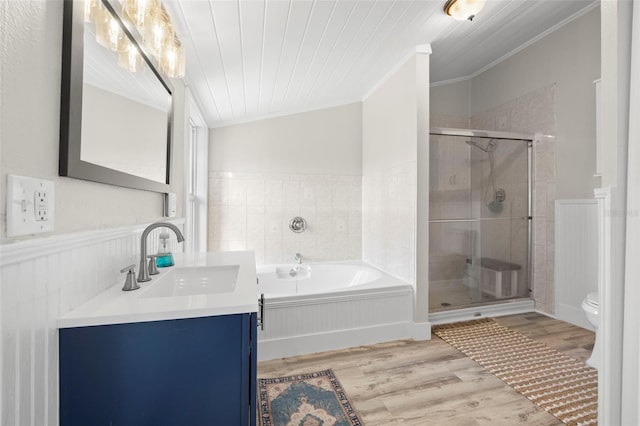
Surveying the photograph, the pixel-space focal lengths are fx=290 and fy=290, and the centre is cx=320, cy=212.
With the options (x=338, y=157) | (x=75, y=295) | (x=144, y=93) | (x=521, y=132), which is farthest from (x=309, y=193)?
(x=75, y=295)

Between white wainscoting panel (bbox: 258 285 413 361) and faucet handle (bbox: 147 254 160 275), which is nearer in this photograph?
faucet handle (bbox: 147 254 160 275)

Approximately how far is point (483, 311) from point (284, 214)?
2225 mm

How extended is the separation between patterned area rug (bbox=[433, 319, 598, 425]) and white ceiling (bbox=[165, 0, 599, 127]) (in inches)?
93.8

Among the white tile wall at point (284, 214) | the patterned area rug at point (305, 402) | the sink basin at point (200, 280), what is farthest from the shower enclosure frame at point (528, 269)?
the sink basin at point (200, 280)

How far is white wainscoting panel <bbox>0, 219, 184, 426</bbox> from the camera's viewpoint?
1.89 feet

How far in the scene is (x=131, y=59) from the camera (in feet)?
3.87

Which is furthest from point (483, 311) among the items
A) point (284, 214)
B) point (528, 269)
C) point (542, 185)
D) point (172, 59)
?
point (172, 59)

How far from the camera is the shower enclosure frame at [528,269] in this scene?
8.79 ft

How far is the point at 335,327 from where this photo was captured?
2.22 meters

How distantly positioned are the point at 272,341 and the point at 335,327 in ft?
1.58

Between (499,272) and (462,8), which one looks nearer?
(462,8)

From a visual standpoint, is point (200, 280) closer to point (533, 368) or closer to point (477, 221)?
point (533, 368)

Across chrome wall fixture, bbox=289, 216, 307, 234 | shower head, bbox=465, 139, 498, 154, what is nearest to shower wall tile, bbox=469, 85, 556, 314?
shower head, bbox=465, 139, 498, 154

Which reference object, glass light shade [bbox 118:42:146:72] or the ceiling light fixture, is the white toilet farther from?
glass light shade [bbox 118:42:146:72]
